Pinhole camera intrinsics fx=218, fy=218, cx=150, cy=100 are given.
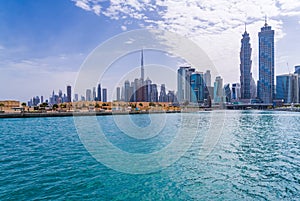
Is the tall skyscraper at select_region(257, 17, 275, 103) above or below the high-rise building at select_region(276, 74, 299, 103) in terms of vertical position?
above

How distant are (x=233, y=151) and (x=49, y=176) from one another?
25.7ft

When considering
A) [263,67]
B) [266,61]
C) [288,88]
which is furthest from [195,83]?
[266,61]

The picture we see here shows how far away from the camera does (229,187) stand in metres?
5.61

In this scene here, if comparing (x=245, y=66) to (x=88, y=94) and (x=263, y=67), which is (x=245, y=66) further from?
(x=88, y=94)

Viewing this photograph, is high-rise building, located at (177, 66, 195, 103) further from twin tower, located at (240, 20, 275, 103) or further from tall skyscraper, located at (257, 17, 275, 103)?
tall skyscraper, located at (257, 17, 275, 103)

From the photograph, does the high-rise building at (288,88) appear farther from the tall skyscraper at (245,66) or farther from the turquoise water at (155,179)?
the turquoise water at (155,179)

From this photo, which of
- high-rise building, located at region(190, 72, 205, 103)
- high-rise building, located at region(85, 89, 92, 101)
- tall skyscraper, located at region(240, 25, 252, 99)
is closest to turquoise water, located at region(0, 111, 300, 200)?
high-rise building, located at region(85, 89, 92, 101)

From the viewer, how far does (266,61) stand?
14075cm

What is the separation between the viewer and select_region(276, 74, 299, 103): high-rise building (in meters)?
124

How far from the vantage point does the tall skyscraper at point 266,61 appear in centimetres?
13488

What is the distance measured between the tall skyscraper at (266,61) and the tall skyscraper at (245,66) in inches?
290


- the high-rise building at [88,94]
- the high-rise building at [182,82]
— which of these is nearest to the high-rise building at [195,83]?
the high-rise building at [182,82]

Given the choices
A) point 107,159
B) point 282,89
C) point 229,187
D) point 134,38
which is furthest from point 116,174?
point 282,89

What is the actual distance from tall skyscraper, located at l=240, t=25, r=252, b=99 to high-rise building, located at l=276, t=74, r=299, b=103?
1774cm
